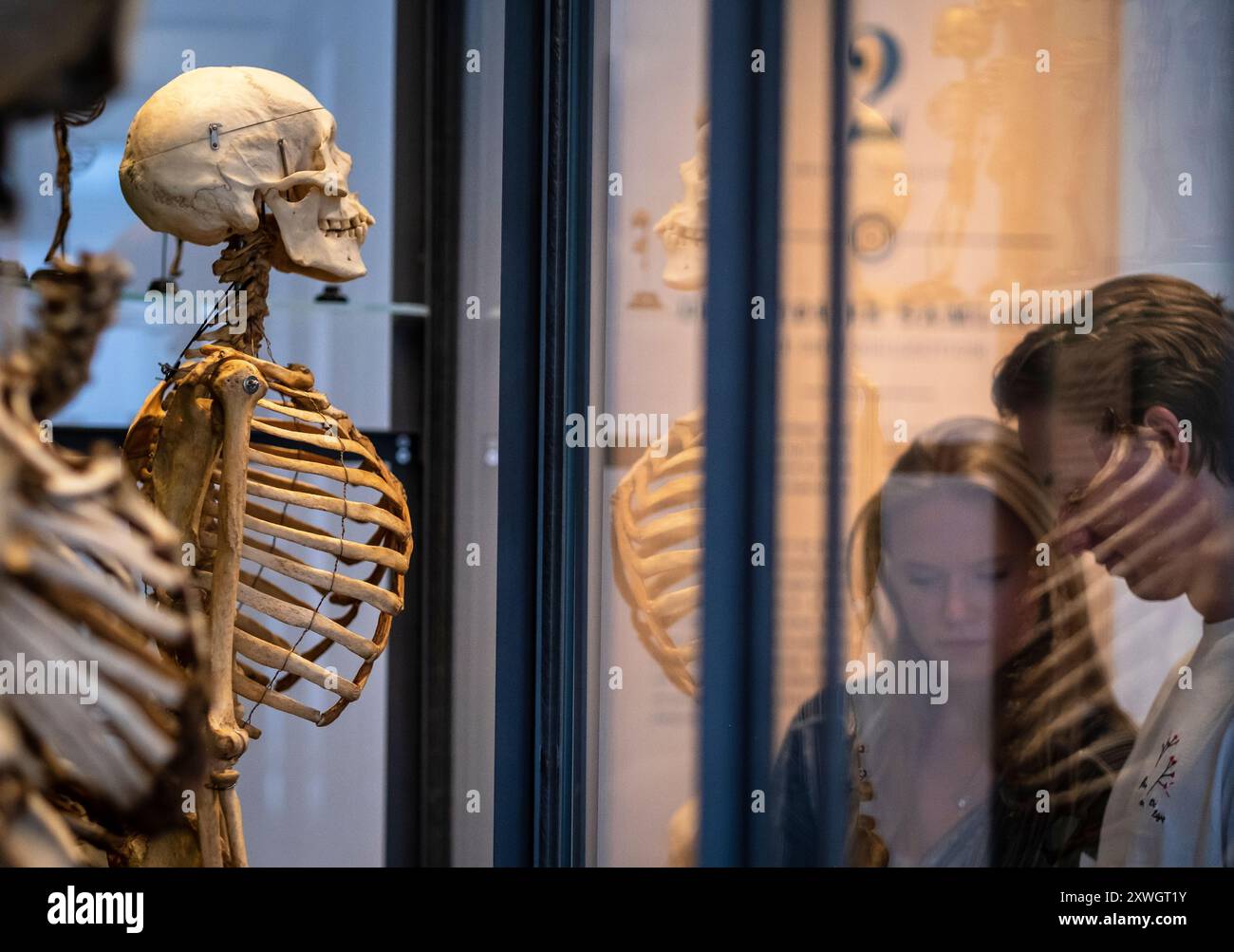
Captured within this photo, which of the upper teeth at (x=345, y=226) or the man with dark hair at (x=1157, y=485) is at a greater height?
the upper teeth at (x=345, y=226)

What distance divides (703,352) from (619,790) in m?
0.55

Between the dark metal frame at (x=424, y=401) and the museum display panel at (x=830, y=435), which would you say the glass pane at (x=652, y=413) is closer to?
the museum display panel at (x=830, y=435)

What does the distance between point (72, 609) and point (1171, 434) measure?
1.28 meters

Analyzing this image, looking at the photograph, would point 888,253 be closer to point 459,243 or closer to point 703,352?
point 703,352

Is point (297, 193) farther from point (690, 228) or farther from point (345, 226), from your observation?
point (690, 228)

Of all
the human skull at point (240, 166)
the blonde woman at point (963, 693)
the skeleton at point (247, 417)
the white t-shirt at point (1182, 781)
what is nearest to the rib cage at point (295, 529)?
the skeleton at point (247, 417)

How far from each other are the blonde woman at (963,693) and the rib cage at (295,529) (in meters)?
0.56

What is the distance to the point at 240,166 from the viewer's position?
1729mm

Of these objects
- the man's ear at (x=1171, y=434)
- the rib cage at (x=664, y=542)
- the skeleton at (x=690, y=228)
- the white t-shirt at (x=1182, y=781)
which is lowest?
the white t-shirt at (x=1182, y=781)

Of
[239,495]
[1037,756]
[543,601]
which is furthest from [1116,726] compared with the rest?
[239,495]

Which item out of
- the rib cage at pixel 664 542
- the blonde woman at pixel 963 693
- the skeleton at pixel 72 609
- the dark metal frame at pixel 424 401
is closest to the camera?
the skeleton at pixel 72 609

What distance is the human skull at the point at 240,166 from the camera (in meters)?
1.71

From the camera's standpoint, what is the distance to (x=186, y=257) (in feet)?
7.86

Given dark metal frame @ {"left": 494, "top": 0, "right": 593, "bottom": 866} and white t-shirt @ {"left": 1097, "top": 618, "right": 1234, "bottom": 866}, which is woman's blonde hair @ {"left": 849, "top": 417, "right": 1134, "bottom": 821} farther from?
dark metal frame @ {"left": 494, "top": 0, "right": 593, "bottom": 866}
